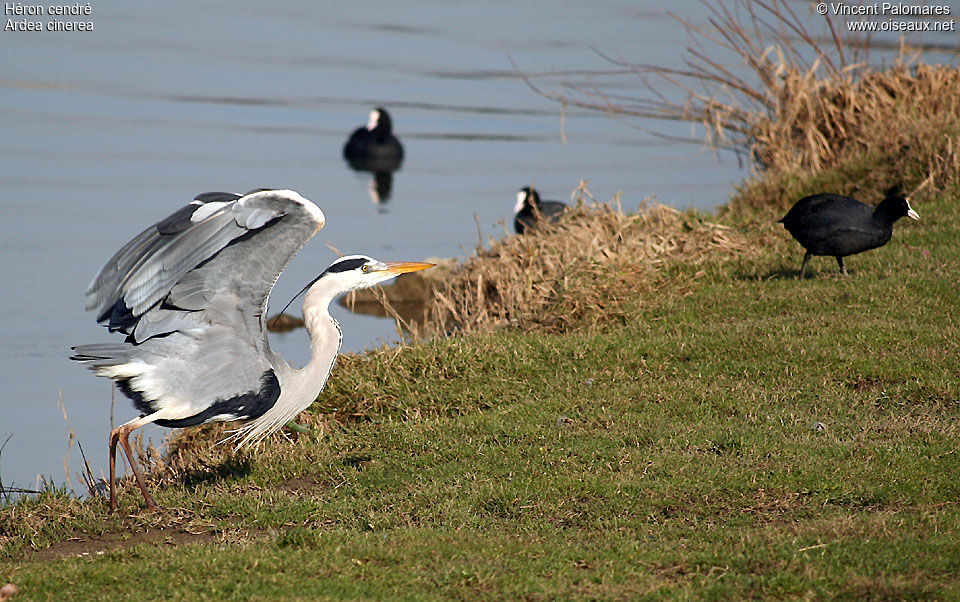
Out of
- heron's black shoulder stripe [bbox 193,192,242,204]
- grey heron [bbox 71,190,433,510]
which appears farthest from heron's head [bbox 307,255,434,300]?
heron's black shoulder stripe [bbox 193,192,242,204]

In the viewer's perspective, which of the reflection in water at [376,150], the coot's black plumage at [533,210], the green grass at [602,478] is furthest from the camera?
the reflection in water at [376,150]

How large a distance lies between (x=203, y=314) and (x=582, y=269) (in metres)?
5.08

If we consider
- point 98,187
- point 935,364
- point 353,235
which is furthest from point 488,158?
point 935,364

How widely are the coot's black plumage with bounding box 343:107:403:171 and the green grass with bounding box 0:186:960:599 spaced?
499 inches

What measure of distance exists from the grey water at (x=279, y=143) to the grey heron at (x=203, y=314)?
1936mm

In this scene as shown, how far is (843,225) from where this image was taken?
34.9 feet

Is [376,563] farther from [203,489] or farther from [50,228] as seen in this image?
[50,228]

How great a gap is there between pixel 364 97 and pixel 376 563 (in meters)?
23.6

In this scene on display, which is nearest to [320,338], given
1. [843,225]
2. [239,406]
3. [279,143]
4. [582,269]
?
[239,406]

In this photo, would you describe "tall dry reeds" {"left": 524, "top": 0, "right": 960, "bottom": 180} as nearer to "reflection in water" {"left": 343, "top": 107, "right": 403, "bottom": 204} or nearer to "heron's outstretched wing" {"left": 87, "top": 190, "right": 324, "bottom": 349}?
"reflection in water" {"left": 343, "top": 107, "right": 403, "bottom": 204}

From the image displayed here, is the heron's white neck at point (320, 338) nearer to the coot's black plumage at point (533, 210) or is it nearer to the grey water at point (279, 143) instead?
the grey water at point (279, 143)

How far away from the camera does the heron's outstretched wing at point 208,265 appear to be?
6.61 m

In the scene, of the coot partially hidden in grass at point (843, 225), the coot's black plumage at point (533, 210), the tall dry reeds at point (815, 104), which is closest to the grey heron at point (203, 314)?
the coot partially hidden in grass at point (843, 225)

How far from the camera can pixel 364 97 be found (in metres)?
28.3
